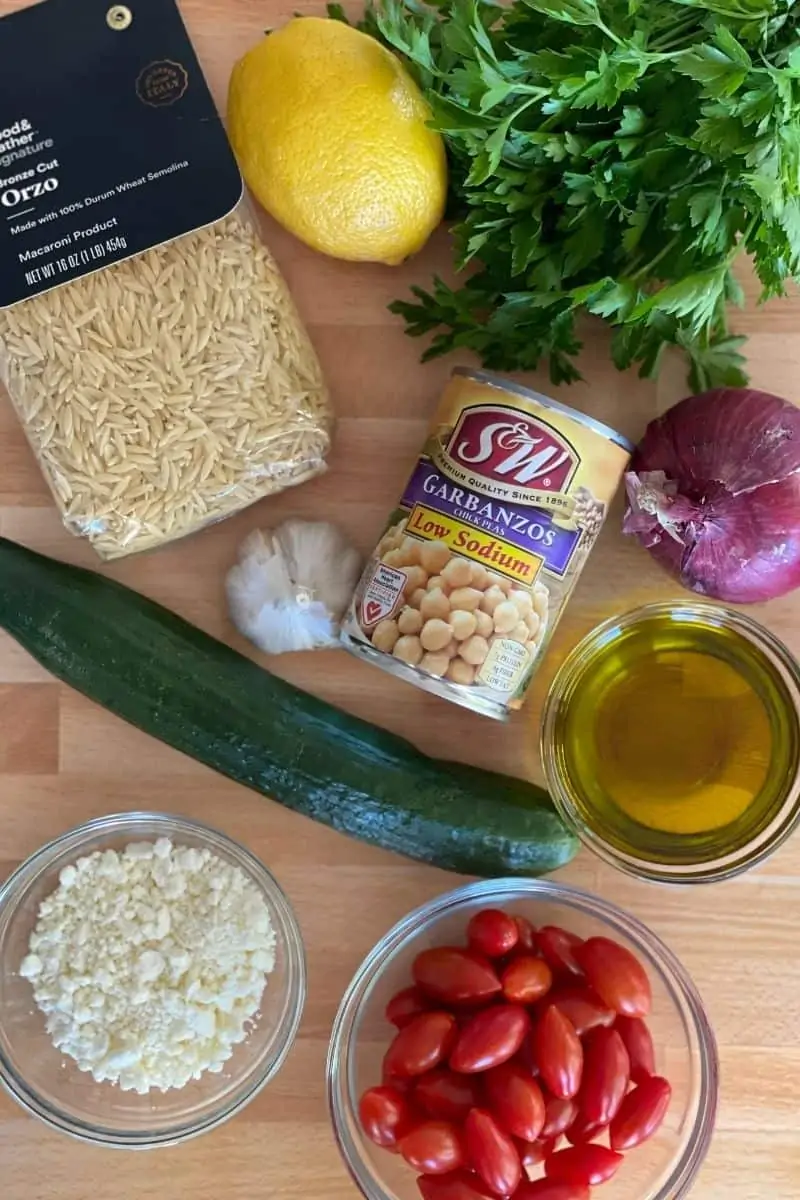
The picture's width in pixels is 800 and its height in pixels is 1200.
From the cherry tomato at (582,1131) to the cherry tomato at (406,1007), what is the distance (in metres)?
0.14

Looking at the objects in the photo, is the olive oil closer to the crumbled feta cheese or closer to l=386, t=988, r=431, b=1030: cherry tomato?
l=386, t=988, r=431, b=1030: cherry tomato

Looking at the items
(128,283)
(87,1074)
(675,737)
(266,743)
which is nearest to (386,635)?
(266,743)

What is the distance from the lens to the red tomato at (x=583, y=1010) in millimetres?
863

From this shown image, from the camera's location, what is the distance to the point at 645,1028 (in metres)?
0.88

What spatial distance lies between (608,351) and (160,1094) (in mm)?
732

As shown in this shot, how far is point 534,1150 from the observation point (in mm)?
846

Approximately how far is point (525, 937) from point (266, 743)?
0.26 metres

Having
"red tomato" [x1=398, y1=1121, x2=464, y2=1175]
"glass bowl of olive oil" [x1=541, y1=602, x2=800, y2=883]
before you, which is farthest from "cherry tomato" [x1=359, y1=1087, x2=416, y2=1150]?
"glass bowl of olive oil" [x1=541, y1=602, x2=800, y2=883]

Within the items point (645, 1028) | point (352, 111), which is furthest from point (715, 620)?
point (352, 111)

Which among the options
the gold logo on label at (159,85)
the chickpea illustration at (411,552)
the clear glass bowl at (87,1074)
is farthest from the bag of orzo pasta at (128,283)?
the clear glass bowl at (87,1074)

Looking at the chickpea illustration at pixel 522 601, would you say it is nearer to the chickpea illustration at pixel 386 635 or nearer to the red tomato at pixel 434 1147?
the chickpea illustration at pixel 386 635

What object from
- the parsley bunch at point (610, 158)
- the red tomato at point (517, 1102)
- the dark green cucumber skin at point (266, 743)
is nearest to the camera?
the parsley bunch at point (610, 158)

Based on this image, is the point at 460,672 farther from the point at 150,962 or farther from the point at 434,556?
the point at 150,962

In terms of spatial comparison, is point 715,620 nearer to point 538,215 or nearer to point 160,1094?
point 538,215
